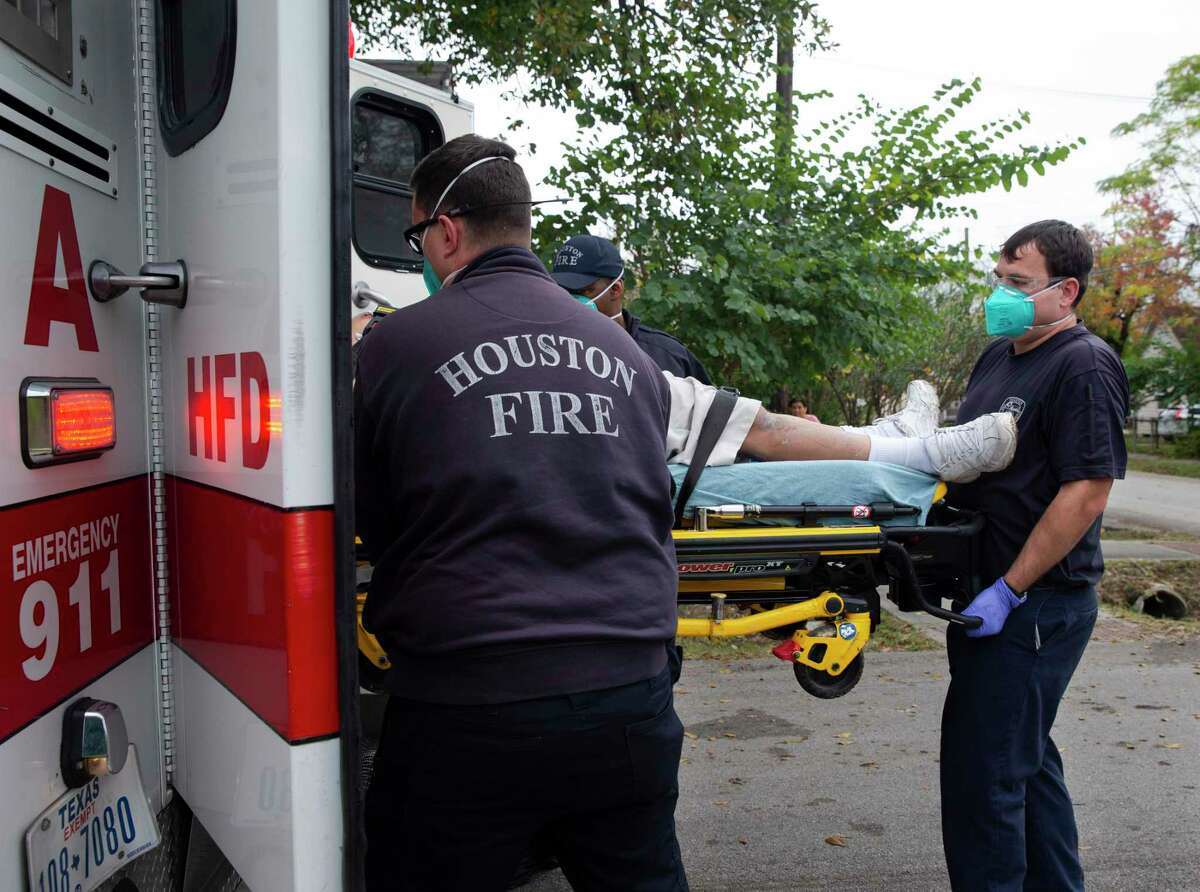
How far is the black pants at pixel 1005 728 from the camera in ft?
9.21

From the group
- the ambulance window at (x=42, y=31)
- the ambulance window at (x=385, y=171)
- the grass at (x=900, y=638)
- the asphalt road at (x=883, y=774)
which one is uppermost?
the ambulance window at (x=385, y=171)

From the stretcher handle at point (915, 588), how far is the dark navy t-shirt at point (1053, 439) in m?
0.19

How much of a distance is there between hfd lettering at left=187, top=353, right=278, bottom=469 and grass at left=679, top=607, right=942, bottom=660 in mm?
4962

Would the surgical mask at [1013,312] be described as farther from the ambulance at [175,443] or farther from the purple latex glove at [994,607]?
the ambulance at [175,443]

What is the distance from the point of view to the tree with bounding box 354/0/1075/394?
624 cm

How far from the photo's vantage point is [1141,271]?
1094 inches

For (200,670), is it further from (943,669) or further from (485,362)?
(943,669)

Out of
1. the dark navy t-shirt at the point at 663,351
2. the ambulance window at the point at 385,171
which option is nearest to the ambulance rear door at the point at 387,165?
the ambulance window at the point at 385,171

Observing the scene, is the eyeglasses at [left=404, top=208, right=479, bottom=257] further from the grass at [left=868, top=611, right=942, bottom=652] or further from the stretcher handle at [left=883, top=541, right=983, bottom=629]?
the grass at [left=868, top=611, right=942, bottom=652]

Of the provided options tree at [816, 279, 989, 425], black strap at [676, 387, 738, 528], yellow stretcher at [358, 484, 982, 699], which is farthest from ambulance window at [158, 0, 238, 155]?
tree at [816, 279, 989, 425]

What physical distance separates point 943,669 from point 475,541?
5246 mm

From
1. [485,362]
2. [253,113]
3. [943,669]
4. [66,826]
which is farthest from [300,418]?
[943,669]

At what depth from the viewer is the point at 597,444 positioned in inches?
68.6

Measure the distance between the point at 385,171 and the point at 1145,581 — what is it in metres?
6.92
